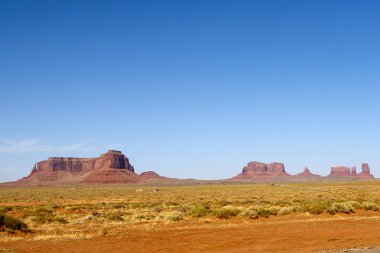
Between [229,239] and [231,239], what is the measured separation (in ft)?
0.29

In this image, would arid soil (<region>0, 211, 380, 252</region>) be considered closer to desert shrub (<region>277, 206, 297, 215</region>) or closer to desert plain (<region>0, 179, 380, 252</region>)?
desert plain (<region>0, 179, 380, 252</region>)

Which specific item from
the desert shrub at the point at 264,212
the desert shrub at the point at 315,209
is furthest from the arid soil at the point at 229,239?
the desert shrub at the point at 315,209

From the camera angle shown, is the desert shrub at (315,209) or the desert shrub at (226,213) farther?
the desert shrub at (315,209)

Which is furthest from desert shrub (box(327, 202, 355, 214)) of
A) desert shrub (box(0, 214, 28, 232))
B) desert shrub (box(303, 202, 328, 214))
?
desert shrub (box(0, 214, 28, 232))

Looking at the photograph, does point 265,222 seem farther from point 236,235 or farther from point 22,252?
point 22,252

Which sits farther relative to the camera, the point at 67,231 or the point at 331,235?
the point at 67,231

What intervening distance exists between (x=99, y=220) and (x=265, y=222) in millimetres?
10520

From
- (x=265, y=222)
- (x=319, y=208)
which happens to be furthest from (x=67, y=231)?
(x=319, y=208)

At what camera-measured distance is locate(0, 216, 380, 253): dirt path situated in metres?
15.8

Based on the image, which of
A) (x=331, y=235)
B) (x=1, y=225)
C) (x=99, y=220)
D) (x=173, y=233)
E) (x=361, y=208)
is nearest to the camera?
(x=331, y=235)

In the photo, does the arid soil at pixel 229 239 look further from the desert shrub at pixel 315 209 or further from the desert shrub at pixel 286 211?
the desert shrub at pixel 315 209

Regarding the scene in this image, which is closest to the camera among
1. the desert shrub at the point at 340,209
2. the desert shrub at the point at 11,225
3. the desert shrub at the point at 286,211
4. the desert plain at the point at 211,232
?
the desert plain at the point at 211,232

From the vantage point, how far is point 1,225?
2133 centimetres

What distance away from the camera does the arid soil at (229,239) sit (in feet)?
51.7
